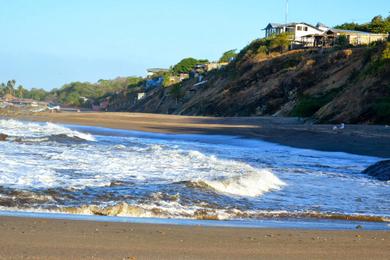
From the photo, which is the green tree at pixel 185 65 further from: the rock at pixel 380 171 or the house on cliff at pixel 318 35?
the rock at pixel 380 171

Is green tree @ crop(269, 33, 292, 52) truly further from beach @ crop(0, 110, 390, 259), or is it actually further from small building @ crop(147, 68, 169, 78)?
small building @ crop(147, 68, 169, 78)

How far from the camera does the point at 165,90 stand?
103375mm

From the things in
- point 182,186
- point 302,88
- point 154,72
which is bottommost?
point 182,186

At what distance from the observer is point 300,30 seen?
84.2 m

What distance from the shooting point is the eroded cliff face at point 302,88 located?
38375mm

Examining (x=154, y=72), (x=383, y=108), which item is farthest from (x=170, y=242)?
(x=154, y=72)

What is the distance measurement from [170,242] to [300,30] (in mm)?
80230

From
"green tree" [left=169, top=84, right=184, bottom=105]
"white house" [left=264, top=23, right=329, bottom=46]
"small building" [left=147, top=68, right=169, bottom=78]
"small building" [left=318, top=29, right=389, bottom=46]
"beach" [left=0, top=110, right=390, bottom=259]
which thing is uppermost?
"white house" [left=264, top=23, right=329, bottom=46]

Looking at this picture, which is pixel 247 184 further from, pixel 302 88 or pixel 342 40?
pixel 342 40

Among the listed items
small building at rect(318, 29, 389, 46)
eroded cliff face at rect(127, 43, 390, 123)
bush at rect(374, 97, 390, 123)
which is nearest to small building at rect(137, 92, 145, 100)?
eroded cliff face at rect(127, 43, 390, 123)

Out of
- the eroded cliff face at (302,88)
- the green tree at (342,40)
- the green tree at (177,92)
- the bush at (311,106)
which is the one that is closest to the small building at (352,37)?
the green tree at (342,40)

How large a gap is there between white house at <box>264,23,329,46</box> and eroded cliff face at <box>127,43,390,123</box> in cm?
605

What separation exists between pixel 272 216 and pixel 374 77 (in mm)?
31781

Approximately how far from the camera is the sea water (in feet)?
32.6
